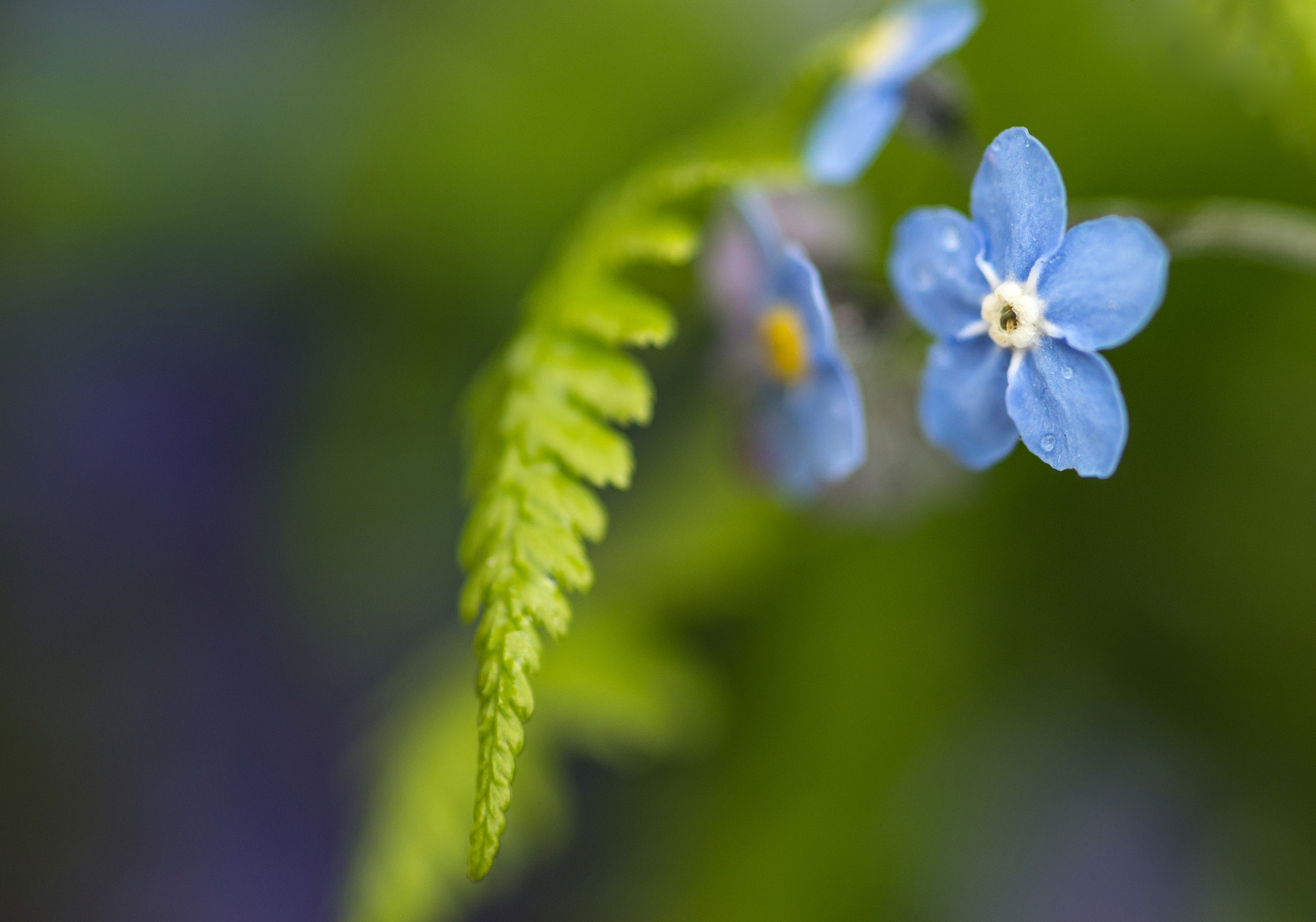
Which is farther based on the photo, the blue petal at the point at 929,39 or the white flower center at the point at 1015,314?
the blue petal at the point at 929,39

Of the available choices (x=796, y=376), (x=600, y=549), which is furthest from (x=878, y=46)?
(x=600, y=549)

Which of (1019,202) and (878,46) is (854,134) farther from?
(1019,202)

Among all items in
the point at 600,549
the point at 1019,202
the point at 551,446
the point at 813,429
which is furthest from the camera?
the point at 600,549

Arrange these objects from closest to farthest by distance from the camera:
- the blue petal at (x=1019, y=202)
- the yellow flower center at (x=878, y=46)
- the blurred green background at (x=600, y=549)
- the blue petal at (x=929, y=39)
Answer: the blue petal at (x=1019, y=202), the blue petal at (x=929, y=39), the yellow flower center at (x=878, y=46), the blurred green background at (x=600, y=549)

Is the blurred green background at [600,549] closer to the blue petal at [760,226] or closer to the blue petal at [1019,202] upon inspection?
the blue petal at [760,226]

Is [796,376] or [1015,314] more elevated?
[796,376]

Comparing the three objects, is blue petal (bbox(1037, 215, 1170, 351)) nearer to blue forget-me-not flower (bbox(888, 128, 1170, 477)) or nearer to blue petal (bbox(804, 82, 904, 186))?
blue forget-me-not flower (bbox(888, 128, 1170, 477))

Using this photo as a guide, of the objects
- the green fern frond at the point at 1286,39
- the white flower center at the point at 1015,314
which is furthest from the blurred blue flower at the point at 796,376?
the green fern frond at the point at 1286,39

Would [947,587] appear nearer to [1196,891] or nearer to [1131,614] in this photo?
[1131,614]
